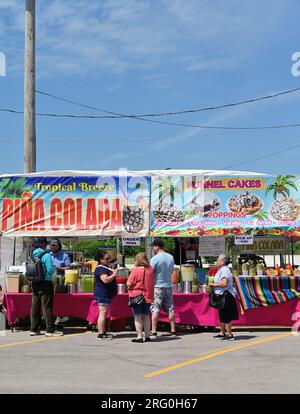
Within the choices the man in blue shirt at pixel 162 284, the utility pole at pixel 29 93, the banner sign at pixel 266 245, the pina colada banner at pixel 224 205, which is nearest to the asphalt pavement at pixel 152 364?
the man in blue shirt at pixel 162 284

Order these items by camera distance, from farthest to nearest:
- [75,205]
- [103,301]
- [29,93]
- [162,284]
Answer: [29,93] < [75,205] < [162,284] < [103,301]

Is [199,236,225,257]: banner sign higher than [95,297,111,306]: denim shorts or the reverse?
higher

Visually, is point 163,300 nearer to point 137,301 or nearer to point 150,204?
point 137,301

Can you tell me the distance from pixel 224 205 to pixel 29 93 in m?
5.75

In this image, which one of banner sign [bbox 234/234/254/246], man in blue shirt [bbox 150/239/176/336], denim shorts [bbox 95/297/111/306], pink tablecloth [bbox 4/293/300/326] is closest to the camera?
denim shorts [bbox 95/297/111/306]

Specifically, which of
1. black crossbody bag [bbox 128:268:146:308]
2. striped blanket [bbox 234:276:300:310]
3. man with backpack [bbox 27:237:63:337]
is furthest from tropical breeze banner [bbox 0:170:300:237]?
black crossbody bag [bbox 128:268:146:308]

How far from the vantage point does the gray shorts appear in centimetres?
1096

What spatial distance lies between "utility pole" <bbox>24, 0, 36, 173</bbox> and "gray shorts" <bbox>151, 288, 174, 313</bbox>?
16.4ft

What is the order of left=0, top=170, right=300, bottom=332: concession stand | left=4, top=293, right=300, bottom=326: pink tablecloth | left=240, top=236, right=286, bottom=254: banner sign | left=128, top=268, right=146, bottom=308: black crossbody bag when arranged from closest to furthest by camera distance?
1. left=128, top=268, right=146, bottom=308: black crossbody bag
2. left=4, top=293, right=300, bottom=326: pink tablecloth
3. left=0, top=170, right=300, bottom=332: concession stand
4. left=240, top=236, right=286, bottom=254: banner sign

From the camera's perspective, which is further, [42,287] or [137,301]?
[42,287]

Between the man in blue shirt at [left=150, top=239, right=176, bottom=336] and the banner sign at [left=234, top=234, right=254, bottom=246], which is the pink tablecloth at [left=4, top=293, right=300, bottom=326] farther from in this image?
the banner sign at [left=234, top=234, right=254, bottom=246]

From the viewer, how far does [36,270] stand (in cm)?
1098

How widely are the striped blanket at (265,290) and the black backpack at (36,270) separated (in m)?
3.72

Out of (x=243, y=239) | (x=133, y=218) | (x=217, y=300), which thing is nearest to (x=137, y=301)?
(x=217, y=300)
